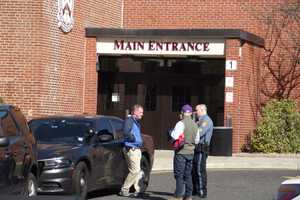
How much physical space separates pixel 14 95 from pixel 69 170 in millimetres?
9408

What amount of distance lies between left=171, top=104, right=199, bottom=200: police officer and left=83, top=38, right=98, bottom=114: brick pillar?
491 inches

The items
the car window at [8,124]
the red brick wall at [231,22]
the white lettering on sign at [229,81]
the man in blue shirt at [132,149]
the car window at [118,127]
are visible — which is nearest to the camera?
the car window at [8,124]

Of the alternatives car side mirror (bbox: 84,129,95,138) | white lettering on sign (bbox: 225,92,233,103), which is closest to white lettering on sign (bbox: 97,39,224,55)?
white lettering on sign (bbox: 225,92,233,103)

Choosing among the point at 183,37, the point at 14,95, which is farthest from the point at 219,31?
the point at 14,95

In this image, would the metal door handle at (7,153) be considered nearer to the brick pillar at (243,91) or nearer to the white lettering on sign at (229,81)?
the brick pillar at (243,91)

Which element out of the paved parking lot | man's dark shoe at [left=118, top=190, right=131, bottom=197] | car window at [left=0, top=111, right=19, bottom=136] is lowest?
the paved parking lot

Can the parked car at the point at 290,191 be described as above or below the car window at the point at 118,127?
below

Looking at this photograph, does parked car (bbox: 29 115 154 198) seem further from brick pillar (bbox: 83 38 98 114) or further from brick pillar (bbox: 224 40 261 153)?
brick pillar (bbox: 83 38 98 114)

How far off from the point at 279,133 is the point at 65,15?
8462mm

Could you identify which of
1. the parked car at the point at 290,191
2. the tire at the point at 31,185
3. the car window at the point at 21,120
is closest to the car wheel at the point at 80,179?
the tire at the point at 31,185

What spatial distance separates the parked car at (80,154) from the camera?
1320 centimetres

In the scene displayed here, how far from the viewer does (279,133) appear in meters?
26.0

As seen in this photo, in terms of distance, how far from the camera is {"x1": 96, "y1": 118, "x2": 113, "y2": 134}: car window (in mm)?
14802

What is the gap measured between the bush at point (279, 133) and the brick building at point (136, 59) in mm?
543
